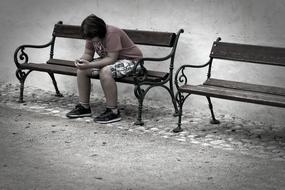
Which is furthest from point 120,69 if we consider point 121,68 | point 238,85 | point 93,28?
point 238,85

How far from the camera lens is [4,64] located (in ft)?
28.8

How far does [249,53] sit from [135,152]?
1.83m

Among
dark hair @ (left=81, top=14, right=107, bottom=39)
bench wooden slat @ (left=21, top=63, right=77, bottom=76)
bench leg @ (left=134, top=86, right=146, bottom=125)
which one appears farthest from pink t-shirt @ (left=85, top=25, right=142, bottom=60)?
bench leg @ (left=134, top=86, right=146, bottom=125)

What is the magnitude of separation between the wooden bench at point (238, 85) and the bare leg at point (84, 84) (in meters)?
1.10

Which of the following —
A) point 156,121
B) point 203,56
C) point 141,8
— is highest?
point 141,8

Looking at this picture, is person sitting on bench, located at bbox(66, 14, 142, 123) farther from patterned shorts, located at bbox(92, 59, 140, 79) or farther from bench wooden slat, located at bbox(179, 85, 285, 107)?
bench wooden slat, located at bbox(179, 85, 285, 107)

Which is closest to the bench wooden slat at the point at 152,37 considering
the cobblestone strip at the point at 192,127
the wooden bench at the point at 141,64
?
the wooden bench at the point at 141,64

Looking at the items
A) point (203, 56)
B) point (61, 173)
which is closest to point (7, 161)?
point (61, 173)

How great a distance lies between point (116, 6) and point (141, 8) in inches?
15.8

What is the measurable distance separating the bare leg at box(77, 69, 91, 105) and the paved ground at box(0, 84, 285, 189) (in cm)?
31

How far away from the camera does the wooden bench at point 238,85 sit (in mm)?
5762

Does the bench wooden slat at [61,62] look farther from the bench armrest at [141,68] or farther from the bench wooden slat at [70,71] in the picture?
the bench armrest at [141,68]

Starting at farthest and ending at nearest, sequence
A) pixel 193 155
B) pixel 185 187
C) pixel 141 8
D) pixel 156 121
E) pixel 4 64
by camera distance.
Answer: pixel 4 64, pixel 141 8, pixel 156 121, pixel 193 155, pixel 185 187

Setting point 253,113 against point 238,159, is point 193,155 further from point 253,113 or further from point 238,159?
point 253,113
